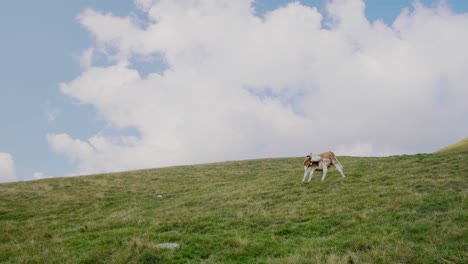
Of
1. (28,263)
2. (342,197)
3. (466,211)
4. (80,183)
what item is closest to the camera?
(28,263)

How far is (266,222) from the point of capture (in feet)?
51.4

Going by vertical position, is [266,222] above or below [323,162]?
below

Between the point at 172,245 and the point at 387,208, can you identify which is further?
Result: the point at 387,208

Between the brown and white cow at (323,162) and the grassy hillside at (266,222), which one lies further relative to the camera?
the brown and white cow at (323,162)

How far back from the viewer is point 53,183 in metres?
37.3

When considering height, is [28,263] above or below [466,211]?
below

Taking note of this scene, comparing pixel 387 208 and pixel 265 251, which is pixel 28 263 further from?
pixel 387 208

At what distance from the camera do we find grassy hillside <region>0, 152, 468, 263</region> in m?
11.7

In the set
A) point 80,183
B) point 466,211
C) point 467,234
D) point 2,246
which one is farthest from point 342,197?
point 80,183

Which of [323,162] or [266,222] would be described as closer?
[266,222]

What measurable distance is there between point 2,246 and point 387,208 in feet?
49.2

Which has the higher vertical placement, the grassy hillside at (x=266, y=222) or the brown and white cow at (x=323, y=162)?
the brown and white cow at (x=323, y=162)

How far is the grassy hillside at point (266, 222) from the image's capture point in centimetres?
1166

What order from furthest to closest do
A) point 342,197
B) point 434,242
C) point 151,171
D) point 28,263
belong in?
point 151,171
point 342,197
point 28,263
point 434,242
